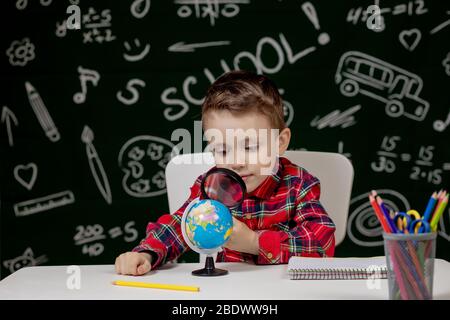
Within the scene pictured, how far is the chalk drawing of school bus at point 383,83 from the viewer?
2.60m

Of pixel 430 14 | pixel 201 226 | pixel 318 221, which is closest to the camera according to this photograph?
pixel 201 226

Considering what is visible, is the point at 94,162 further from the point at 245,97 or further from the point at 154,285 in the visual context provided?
the point at 154,285

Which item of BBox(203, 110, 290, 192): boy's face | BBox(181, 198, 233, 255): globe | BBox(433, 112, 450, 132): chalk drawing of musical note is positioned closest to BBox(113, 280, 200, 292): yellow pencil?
BBox(181, 198, 233, 255): globe

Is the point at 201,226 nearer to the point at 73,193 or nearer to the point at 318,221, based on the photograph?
the point at 318,221

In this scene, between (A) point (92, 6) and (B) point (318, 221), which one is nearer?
(B) point (318, 221)

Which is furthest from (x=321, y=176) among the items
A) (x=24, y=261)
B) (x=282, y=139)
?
(x=24, y=261)

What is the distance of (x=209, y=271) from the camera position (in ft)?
Answer: 4.13

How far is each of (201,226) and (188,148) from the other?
1.56 meters

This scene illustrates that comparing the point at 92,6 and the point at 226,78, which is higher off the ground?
the point at 92,6

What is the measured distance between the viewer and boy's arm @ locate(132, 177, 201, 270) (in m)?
1.41

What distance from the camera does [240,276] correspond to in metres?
1.24

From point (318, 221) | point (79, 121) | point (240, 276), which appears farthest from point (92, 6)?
point (240, 276)

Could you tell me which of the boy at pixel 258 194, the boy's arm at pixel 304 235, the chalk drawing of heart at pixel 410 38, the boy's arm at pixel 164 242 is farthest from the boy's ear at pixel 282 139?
the chalk drawing of heart at pixel 410 38

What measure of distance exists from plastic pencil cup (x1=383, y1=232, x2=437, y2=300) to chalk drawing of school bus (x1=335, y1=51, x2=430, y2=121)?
5.65ft
